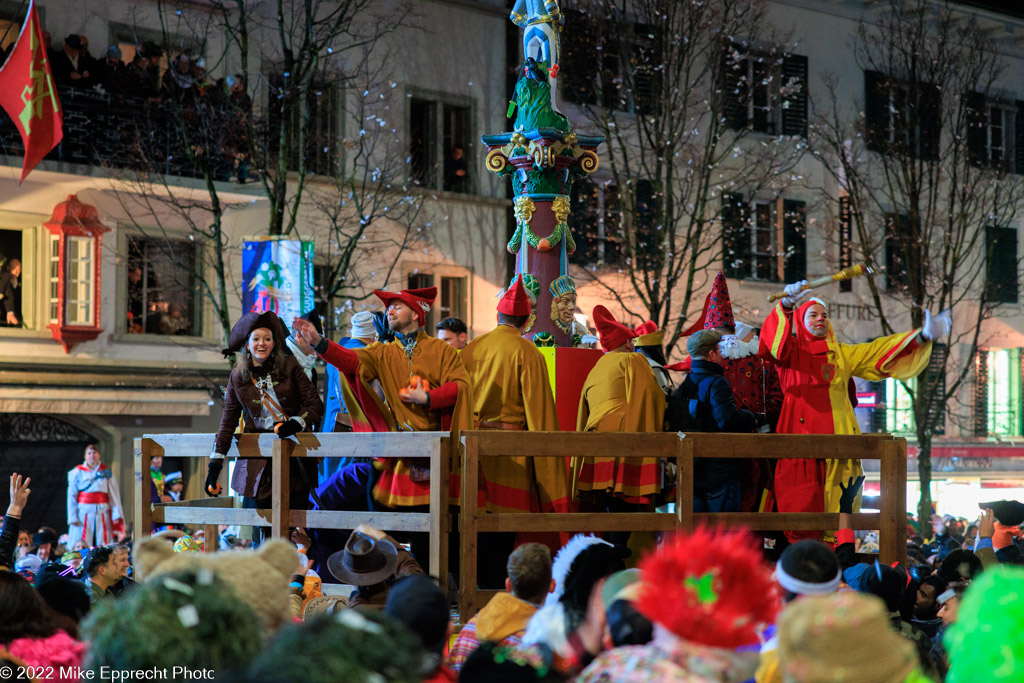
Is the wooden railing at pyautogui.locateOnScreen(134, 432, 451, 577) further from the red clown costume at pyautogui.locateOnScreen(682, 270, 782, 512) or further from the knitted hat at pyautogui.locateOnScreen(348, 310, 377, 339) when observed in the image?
the red clown costume at pyautogui.locateOnScreen(682, 270, 782, 512)

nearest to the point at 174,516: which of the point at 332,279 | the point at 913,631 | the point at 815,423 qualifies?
the point at 815,423

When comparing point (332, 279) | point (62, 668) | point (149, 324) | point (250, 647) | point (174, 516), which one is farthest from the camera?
point (149, 324)

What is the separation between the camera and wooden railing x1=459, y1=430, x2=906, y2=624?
23.1 feet

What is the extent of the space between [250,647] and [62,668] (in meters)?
1.49

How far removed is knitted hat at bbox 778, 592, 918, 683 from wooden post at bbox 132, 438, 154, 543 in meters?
6.52

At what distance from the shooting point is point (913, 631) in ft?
18.2

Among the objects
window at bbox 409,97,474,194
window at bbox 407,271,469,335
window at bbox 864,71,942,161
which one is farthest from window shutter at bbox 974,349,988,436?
window at bbox 409,97,474,194

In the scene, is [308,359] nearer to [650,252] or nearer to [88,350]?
[88,350]

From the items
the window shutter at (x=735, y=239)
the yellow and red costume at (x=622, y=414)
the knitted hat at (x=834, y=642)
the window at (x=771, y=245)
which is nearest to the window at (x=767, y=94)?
the window shutter at (x=735, y=239)

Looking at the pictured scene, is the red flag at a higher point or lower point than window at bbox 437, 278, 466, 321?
higher

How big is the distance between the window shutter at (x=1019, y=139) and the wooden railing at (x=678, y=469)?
21607 mm

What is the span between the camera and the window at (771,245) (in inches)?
983

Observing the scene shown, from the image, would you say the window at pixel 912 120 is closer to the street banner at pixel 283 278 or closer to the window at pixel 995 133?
the window at pixel 995 133

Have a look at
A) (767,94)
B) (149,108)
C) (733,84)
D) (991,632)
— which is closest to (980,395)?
(767,94)
